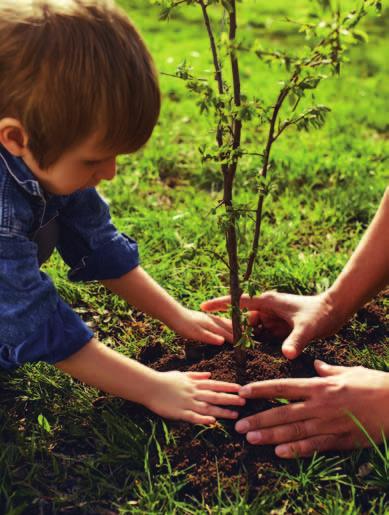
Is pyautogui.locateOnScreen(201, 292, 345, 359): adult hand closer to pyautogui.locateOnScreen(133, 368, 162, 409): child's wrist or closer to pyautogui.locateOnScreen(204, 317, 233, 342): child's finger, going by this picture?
pyautogui.locateOnScreen(204, 317, 233, 342): child's finger

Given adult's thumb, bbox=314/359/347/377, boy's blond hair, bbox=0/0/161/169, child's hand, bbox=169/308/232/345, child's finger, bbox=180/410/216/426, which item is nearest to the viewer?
boy's blond hair, bbox=0/0/161/169

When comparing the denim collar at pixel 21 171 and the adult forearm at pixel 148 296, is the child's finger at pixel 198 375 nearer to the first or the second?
the adult forearm at pixel 148 296

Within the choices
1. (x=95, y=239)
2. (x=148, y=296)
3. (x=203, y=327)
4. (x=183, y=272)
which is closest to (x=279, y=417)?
(x=203, y=327)

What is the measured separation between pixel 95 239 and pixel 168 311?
1.38 feet

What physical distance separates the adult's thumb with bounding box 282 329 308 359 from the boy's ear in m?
1.17

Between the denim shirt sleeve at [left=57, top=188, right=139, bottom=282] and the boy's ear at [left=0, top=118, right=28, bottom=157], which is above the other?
the boy's ear at [left=0, top=118, right=28, bottom=157]

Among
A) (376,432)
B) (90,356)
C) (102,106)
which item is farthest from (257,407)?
(102,106)

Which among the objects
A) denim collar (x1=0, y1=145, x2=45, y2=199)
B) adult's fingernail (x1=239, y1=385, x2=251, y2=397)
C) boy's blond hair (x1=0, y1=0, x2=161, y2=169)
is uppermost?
boy's blond hair (x1=0, y1=0, x2=161, y2=169)

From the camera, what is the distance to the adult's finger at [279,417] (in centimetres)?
221

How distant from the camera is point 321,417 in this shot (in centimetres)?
220

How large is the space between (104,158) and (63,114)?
0.22m

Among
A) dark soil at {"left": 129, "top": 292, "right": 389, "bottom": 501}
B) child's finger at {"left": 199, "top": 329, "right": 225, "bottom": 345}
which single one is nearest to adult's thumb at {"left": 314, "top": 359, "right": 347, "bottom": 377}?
dark soil at {"left": 129, "top": 292, "right": 389, "bottom": 501}

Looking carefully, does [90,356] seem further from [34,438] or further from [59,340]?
[34,438]

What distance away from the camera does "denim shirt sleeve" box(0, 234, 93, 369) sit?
2.08m
